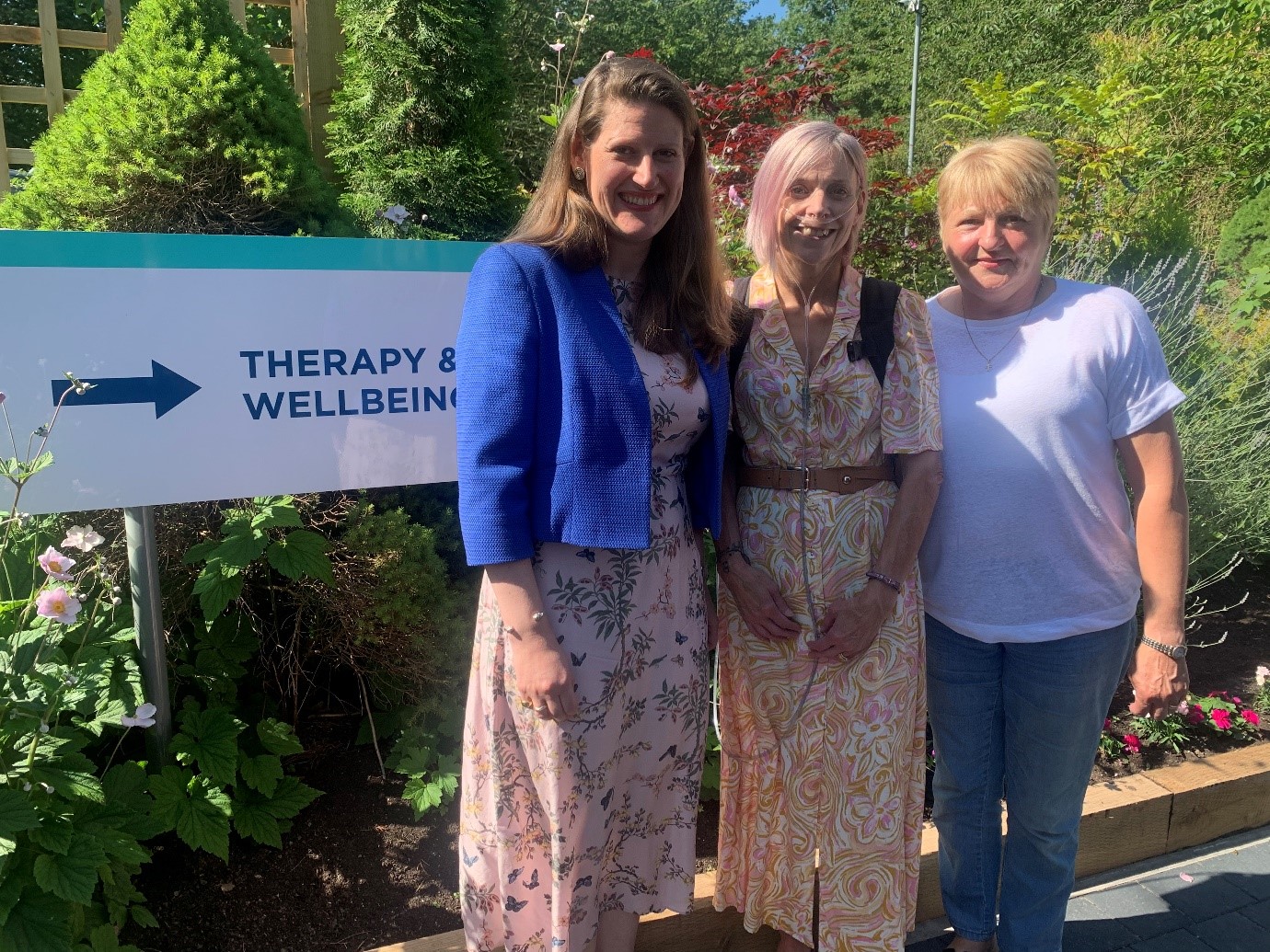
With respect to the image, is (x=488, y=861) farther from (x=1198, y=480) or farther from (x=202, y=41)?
(x=1198, y=480)

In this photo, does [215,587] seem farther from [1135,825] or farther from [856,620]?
[1135,825]

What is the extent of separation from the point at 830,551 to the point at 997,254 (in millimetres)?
785

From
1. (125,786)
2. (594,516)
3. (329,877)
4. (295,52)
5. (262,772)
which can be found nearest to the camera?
(594,516)

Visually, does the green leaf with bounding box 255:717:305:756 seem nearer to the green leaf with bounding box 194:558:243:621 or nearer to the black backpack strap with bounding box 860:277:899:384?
the green leaf with bounding box 194:558:243:621

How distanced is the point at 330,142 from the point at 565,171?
5.69ft

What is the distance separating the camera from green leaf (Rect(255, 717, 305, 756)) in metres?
2.57

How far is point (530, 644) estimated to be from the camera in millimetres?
1702

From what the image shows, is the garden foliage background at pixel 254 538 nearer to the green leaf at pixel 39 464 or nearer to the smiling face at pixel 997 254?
the green leaf at pixel 39 464

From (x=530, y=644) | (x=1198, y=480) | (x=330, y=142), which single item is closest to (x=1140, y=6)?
(x=1198, y=480)

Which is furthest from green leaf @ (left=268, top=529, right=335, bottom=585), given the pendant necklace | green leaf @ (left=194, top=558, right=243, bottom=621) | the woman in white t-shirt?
the pendant necklace

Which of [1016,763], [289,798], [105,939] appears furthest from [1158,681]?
[105,939]

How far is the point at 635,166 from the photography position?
1732mm

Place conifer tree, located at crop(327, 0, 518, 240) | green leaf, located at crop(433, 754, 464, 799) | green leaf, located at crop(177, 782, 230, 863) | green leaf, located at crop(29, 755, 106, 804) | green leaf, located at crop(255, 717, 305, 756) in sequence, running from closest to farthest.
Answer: green leaf, located at crop(29, 755, 106, 804) → green leaf, located at crop(177, 782, 230, 863) → green leaf, located at crop(255, 717, 305, 756) → green leaf, located at crop(433, 754, 464, 799) → conifer tree, located at crop(327, 0, 518, 240)

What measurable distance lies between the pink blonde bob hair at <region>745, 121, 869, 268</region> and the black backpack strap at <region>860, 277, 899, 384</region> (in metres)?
0.12
